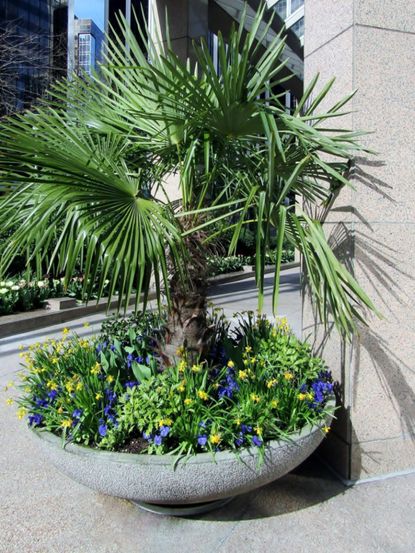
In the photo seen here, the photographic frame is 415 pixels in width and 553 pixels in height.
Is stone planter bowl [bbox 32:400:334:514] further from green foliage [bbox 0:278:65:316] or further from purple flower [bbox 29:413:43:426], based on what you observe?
green foliage [bbox 0:278:65:316]

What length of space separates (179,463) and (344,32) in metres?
2.76

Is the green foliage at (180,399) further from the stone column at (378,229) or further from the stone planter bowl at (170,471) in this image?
the stone column at (378,229)

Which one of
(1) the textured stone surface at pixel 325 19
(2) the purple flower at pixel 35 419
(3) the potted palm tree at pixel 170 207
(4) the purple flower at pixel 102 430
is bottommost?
(2) the purple flower at pixel 35 419

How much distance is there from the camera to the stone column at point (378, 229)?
9.25 feet

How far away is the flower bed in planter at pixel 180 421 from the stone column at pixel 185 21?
541cm

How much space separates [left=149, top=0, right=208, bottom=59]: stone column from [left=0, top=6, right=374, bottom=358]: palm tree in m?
3.92

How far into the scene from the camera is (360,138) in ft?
9.24

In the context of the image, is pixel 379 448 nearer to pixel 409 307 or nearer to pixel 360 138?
pixel 409 307

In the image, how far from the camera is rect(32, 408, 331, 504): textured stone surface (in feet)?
7.20

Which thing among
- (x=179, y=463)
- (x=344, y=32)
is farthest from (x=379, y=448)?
(x=344, y=32)

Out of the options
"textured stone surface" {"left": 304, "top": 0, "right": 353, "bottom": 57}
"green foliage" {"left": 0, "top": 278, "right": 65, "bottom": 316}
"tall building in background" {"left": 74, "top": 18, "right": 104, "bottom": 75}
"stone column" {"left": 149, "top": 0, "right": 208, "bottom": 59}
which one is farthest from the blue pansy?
"tall building in background" {"left": 74, "top": 18, "right": 104, "bottom": 75}

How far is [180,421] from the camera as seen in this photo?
7.67ft

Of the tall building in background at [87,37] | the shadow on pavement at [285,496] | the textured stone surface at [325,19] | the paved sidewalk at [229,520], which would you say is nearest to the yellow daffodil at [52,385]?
the paved sidewalk at [229,520]

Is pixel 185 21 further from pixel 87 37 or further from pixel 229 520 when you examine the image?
pixel 87 37
